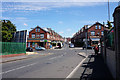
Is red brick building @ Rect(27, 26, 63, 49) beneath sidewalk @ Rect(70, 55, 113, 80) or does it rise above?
above

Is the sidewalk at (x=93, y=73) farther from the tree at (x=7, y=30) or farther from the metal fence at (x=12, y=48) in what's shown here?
the tree at (x=7, y=30)

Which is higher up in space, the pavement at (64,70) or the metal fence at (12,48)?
the metal fence at (12,48)

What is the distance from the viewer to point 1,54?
21406 millimetres

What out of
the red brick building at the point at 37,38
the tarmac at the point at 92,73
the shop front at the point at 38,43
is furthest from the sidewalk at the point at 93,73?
the red brick building at the point at 37,38

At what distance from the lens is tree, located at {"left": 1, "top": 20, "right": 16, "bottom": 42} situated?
115ft

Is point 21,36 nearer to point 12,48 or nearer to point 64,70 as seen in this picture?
point 12,48

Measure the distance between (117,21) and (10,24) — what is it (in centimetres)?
3458

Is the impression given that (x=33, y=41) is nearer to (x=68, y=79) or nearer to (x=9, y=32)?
(x=9, y=32)

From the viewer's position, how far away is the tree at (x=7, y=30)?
35006mm

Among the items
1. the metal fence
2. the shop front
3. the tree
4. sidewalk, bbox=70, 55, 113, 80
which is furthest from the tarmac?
A: the shop front

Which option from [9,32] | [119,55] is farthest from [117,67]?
[9,32]

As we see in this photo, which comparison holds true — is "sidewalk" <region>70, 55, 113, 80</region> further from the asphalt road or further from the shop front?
the shop front

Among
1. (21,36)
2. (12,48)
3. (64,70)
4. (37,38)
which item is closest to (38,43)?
(37,38)

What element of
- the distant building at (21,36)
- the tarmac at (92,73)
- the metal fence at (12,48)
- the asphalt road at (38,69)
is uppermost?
the distant building at (21,36)
